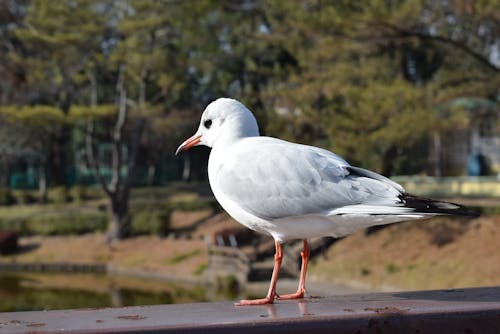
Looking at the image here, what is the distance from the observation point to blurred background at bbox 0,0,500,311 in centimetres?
1805

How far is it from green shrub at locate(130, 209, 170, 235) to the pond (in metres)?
4.56

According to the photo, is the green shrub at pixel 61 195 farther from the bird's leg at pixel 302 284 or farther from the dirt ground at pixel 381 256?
the bird's leg at pixel 302 284

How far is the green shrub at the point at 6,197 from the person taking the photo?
3541 centimetres

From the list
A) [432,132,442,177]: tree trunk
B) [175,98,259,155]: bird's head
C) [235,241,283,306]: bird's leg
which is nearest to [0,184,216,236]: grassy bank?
[432,132,442,177]: tree trunk

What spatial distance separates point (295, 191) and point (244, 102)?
18.9 metres

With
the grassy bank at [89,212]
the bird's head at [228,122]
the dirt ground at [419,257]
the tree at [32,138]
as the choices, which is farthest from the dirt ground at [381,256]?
the bird's head at [228,122]

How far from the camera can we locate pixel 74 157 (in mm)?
43031

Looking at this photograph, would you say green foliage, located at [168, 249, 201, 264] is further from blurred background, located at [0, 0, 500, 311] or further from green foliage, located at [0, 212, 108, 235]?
green foliage, located at [0, 212, 108, 235]

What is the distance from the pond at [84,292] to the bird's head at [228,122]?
1454 cm

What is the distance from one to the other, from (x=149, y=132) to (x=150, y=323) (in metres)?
31.4

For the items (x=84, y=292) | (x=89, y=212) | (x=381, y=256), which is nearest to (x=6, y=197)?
(x=89, y=212)

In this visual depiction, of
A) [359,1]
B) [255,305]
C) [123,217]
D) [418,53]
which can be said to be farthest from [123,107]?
[255,305]

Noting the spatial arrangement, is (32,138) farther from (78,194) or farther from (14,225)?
(14,225)

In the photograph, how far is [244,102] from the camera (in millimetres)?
22453
